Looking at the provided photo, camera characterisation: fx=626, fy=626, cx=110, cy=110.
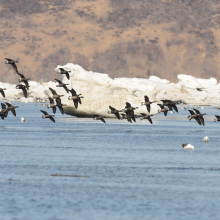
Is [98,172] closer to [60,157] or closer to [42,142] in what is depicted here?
[60,157]

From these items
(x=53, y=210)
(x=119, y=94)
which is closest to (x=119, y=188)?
(x=53, y=210)

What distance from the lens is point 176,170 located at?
3128 cm

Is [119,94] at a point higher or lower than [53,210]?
higher

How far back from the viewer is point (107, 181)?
27.6m

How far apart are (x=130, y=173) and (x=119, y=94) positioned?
1773 inches

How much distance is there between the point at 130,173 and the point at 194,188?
15.7 feet

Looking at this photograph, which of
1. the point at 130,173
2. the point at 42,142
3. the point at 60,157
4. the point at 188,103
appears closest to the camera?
the point at 130,173

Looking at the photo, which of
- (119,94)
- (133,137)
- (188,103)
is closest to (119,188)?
(133,137)

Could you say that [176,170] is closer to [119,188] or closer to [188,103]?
[119,188]

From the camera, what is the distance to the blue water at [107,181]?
21.7 meters

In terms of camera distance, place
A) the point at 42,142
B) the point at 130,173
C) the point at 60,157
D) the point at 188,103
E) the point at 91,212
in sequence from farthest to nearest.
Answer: the point at 188,103 → the point at 42,142 → the point at 60,157 → the point at 130,173 → the point at 91,212

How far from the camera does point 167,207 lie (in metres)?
22.4

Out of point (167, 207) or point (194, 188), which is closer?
point (167, 207)

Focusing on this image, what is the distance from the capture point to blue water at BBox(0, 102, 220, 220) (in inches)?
856
